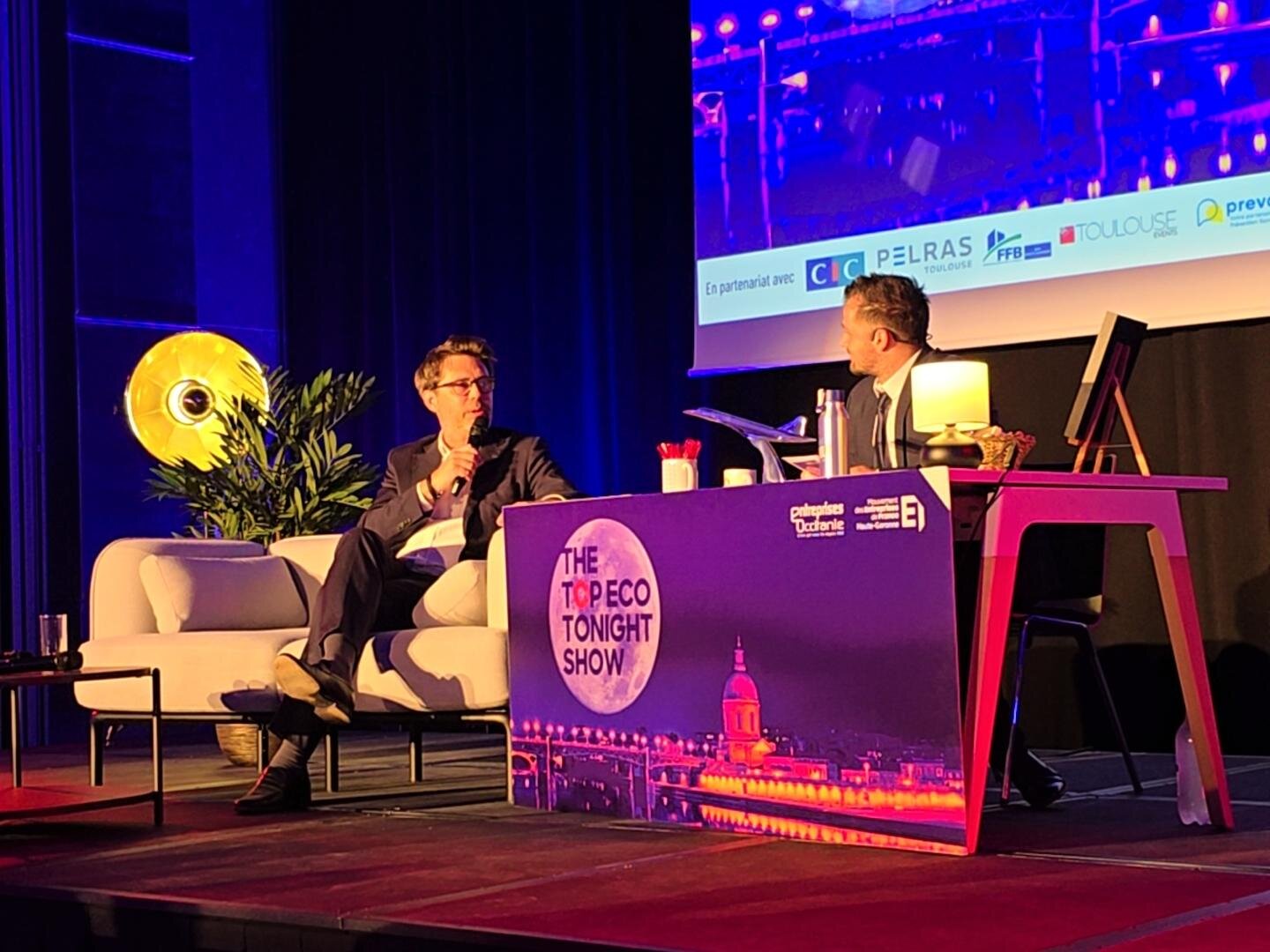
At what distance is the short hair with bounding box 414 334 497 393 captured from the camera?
13.8 ft

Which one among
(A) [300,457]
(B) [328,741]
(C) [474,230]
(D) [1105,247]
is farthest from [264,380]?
(D) [1105,247]

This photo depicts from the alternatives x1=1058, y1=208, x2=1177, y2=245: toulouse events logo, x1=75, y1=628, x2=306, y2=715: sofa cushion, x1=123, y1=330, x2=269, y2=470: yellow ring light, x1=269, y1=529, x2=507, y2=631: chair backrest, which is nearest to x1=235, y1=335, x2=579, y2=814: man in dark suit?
x1=75, y1=628, x2=306, y2=715: sofa cushion

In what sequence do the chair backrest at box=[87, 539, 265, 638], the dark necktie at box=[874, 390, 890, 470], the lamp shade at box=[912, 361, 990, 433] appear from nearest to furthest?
the lamp shade at box=[912, 361, 990, 433], the dark necktie at box=[874, 390, 890, 470], the chair backrest at box=[87, 539, 265, 638]

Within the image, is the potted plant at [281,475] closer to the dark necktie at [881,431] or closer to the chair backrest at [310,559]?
the chair backrest at [310,559]

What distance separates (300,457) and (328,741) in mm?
1937

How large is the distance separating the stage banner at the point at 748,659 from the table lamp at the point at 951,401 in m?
0.22

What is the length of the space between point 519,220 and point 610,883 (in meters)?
4.62

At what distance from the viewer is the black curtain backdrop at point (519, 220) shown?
6391 millimetres

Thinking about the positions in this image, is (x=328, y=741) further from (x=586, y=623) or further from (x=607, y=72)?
(x=607, y=72)

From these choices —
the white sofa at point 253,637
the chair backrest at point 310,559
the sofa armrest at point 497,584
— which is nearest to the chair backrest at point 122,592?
the white sofa at point 253,637

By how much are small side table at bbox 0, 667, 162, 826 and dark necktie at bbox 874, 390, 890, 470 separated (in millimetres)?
1628

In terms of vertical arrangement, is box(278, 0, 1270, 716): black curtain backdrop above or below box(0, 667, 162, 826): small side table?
above

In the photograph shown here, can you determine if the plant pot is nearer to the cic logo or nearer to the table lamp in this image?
the cic logo

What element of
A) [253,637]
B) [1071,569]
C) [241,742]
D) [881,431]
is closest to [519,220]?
[241,742]
